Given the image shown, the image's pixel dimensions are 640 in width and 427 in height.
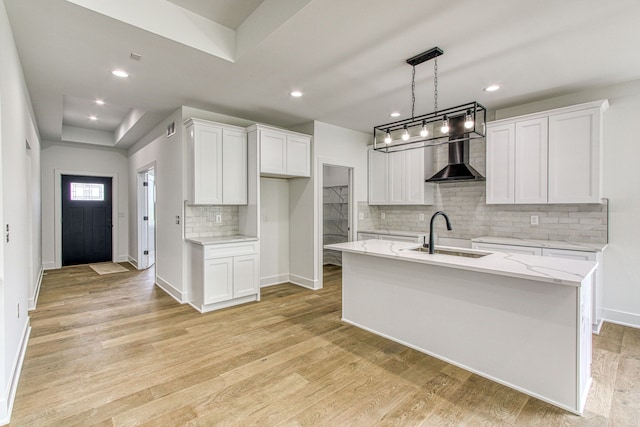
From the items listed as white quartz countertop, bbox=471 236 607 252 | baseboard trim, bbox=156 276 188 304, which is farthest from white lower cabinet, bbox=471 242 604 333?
baseboard trim, bbox=156 276 188 304

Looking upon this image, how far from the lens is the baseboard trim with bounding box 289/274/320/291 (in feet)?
16.1

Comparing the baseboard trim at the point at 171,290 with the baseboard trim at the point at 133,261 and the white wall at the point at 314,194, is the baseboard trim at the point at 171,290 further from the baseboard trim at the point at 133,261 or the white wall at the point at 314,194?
the baseboard trim at the point at 133,261

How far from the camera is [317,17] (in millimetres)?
2266

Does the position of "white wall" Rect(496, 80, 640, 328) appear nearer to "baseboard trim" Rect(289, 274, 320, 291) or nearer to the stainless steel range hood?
the stainless steel range hood

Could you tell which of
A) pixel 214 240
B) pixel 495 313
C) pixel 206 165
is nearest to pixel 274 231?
pixel 214 240

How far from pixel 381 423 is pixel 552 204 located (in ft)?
11.4

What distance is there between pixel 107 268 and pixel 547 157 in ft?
25.6

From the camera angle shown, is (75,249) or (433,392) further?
(75,249)

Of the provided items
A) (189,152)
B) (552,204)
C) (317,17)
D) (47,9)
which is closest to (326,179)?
(189,152)

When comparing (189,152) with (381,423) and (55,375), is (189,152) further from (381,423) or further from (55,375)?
(381,423)

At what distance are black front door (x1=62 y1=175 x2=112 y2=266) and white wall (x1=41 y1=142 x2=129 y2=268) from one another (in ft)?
0.71

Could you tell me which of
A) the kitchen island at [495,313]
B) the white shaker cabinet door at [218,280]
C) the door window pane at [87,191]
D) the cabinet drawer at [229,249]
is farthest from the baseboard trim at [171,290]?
the door window pane at [87,191]

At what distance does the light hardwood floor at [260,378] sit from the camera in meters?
1.98

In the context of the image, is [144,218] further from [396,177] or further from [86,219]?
[396,177]
